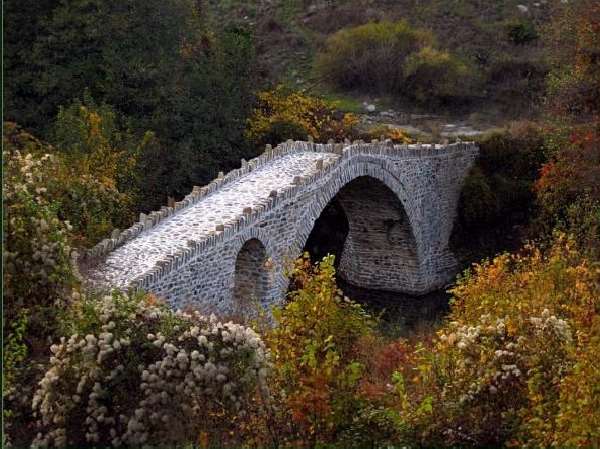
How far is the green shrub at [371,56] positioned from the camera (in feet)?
142

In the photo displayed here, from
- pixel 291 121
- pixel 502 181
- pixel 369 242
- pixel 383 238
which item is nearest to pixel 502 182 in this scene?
pixel 502 181

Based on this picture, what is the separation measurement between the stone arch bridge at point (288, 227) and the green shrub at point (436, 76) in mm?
8965

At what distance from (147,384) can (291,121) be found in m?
23.3

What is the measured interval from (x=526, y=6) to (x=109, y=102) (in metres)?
26.1

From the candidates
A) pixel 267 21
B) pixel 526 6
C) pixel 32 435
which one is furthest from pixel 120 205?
pixel 526 6

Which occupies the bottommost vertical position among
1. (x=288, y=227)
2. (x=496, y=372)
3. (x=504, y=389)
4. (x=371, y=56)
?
(x=371, y=56)

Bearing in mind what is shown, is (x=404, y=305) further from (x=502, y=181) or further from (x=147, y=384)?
(x=147, y=384)

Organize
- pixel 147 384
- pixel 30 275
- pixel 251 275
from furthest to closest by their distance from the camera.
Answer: pixel 251 275 < pixel 30 275 < pixel 147 384

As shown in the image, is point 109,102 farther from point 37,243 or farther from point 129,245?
point 37,243

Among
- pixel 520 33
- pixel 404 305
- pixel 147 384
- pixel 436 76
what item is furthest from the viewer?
pixel 520 33

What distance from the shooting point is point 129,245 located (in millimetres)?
20453

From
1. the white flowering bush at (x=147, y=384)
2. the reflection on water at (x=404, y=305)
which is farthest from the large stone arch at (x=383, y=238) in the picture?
the white flowering bush at (x=147, y=384)

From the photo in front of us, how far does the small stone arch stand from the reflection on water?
5.90 m

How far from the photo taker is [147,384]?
36.0 ft
